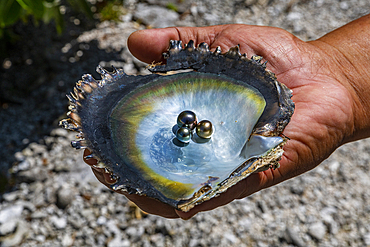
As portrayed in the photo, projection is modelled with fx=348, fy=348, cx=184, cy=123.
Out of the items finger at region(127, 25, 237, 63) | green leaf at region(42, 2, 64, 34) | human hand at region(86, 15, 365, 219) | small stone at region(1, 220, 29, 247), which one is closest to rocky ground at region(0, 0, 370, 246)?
small stone at region(1, 220, 29, 247)

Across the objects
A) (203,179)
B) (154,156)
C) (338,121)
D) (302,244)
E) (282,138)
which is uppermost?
(282,138)

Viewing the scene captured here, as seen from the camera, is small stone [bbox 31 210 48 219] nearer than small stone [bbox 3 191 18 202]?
Yes

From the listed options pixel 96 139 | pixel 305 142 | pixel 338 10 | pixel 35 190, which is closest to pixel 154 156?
pixel 96 139

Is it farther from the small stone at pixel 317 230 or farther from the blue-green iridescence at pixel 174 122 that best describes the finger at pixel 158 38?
the small stone at pixel 317 230

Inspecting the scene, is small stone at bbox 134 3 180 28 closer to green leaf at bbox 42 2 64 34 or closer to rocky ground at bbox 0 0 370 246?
rocky ground at bbox 0 0 370 246

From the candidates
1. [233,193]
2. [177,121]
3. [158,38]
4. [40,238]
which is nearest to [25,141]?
[40,238]

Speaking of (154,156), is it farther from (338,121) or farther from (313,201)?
(313,201)

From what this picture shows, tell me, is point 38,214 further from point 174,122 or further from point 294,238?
point 294,238
